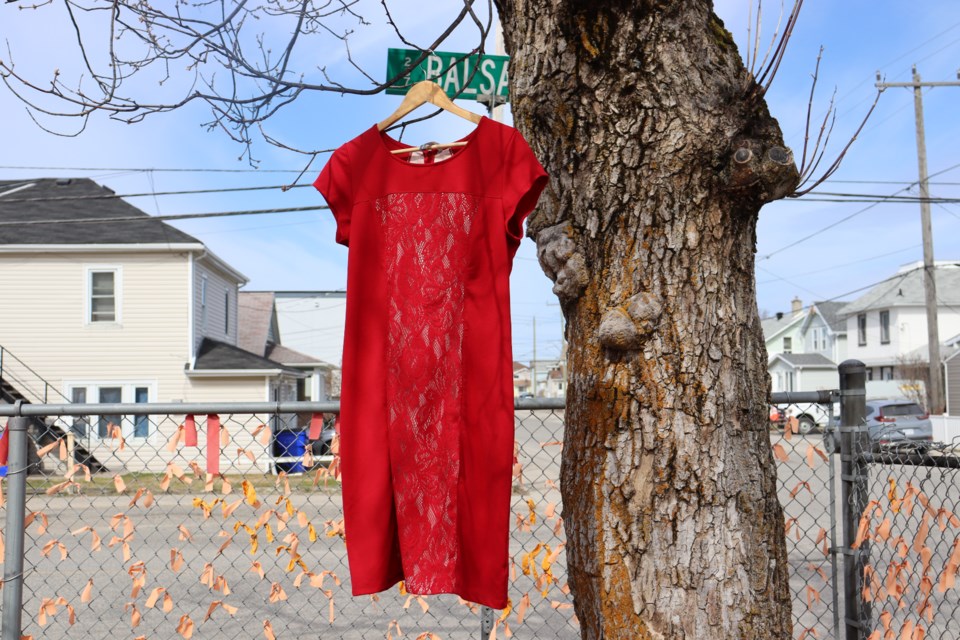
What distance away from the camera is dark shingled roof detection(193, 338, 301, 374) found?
60.3 feet

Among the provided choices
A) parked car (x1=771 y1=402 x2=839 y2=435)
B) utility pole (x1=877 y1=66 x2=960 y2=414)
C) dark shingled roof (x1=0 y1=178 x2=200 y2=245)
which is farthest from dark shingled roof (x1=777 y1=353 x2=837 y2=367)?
dark shingled roof (x1=0 y1=178 x2=200 y2=245)

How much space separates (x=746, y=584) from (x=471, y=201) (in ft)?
4.07

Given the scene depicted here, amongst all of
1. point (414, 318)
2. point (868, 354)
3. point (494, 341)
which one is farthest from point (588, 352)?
point (868, 354)

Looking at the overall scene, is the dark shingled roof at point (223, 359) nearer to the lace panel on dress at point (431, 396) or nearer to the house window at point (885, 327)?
the lace panel on dress at point (431, 396)

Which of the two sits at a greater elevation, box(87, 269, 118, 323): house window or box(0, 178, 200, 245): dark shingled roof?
box(0, 178, 200, 245): dark shingled roof

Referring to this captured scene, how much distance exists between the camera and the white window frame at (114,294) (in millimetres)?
17891

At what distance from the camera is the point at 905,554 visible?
3.27 m

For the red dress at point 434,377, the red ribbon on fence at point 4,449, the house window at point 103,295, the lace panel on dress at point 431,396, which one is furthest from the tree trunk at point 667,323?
the house window at point 103,295

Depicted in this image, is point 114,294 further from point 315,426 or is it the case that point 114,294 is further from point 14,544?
point 315,426

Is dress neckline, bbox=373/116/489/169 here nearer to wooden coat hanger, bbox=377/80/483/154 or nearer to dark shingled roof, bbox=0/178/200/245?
wooden coat hanger, bbox=377/80/483/154

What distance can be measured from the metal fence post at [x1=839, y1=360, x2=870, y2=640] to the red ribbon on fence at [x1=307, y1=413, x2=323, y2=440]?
2129 millimetres

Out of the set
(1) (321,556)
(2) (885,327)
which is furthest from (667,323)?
(2) (885,327)

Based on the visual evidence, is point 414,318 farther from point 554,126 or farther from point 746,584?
point 746,584

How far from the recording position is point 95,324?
58.6 ft
